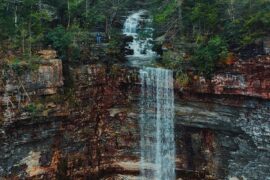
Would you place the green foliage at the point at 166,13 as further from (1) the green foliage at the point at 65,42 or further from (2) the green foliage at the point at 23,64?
(2) the green foliage at the point at 23,64

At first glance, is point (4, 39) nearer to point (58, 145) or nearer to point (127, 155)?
point (58, 145)

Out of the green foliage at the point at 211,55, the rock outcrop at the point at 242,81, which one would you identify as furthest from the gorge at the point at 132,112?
the green foliage at the point at 211,55

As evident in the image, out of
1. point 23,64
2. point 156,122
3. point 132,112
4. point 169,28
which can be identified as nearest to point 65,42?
point 23,64

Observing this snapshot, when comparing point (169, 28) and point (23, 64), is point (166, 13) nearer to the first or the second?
point (169, 28)

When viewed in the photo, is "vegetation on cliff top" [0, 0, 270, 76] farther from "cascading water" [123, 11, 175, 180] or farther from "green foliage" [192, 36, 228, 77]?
"cascading water" [123, 11, 175, 180]

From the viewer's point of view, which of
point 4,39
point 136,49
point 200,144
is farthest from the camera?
point 136,49

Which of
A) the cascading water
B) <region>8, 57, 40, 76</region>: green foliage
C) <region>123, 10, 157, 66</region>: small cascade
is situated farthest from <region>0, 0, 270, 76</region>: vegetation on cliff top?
the cascading water

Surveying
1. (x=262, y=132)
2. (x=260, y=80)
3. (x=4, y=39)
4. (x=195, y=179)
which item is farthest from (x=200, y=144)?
(x=4, y=39)
